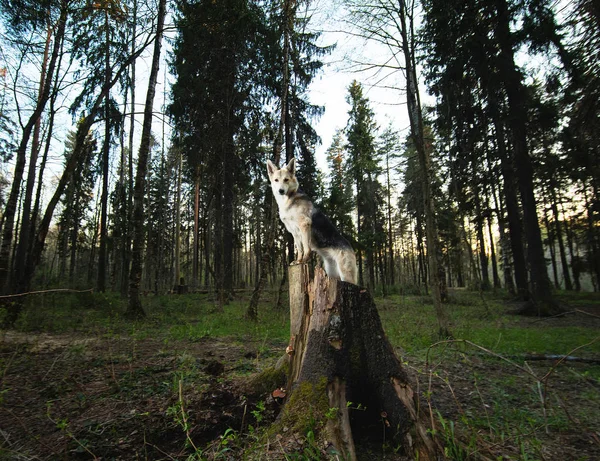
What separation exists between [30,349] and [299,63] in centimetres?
1717

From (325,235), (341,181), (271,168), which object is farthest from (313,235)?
(341,181)

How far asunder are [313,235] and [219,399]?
10.4ft

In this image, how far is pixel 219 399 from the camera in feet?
12.0

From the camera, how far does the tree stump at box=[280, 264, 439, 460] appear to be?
106 inches

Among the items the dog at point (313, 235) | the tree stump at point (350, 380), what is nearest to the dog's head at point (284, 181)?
the dog at point (313, 235)

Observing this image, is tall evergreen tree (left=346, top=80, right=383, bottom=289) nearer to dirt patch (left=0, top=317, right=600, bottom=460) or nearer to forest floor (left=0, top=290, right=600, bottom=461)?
forest floor (left=0, top=290, right=600, bottom=461)

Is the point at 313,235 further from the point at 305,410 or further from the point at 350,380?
the point at 305,410

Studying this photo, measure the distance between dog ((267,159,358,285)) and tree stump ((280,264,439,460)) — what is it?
6.76 feet

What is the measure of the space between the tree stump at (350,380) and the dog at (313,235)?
206 centimetres

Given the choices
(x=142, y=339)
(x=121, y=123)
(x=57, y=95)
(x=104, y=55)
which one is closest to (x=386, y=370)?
(x=142, y=339)

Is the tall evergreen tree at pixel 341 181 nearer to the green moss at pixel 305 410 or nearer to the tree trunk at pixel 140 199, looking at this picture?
the tree trunk at pixel 140 199

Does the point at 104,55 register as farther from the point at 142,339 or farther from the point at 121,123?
the point at 142,339

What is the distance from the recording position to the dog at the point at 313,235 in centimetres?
557

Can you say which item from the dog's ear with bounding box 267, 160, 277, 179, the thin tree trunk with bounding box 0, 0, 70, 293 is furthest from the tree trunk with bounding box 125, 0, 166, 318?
the dog's ear with bounding box 267, 160, 277, 179
